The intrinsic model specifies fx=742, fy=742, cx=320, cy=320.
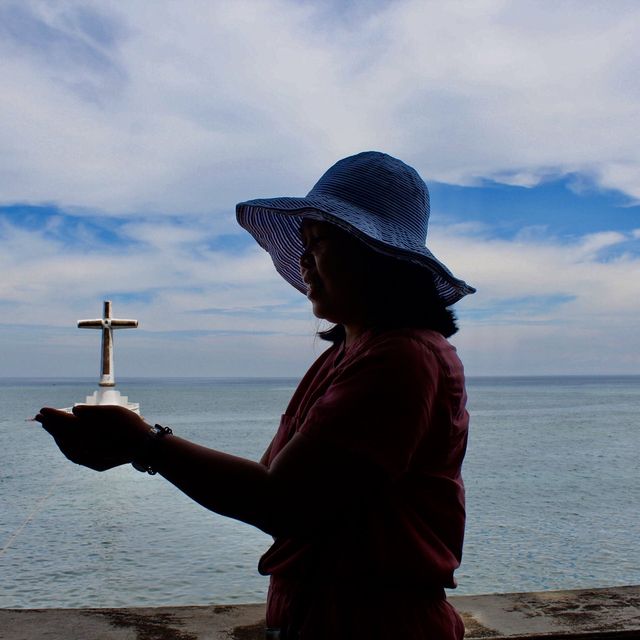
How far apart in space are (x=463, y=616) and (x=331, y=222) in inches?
51.8

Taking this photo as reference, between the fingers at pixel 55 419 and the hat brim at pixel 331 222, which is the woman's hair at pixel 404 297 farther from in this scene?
the fingers at pixel 55 419

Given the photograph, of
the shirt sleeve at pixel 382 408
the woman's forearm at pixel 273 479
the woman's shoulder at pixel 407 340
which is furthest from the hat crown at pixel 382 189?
the woman's forearm at pixel 273 479

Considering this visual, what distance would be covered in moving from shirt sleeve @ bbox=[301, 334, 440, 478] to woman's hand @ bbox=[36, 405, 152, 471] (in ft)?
0.82

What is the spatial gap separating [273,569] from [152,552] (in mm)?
13080

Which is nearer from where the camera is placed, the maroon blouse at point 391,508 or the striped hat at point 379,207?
the maroon blouse at point 391,508

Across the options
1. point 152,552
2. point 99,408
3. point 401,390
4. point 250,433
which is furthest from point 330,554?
point 250,433

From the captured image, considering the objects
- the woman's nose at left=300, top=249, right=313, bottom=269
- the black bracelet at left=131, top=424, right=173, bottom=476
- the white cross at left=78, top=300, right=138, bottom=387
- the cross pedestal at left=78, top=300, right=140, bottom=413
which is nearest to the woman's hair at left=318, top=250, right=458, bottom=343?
the woman's nose at left=300, top=249, right=313, bottom=269

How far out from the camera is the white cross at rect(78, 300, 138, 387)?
62.0ft

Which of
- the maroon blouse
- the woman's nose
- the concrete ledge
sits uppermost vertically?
the woman's nose

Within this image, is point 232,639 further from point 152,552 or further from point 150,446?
point 152,552

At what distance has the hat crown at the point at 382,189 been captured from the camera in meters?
1.35

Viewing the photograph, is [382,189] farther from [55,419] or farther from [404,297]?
[55,419]

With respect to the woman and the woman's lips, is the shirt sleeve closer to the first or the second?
the woman

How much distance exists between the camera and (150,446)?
1.05 m
